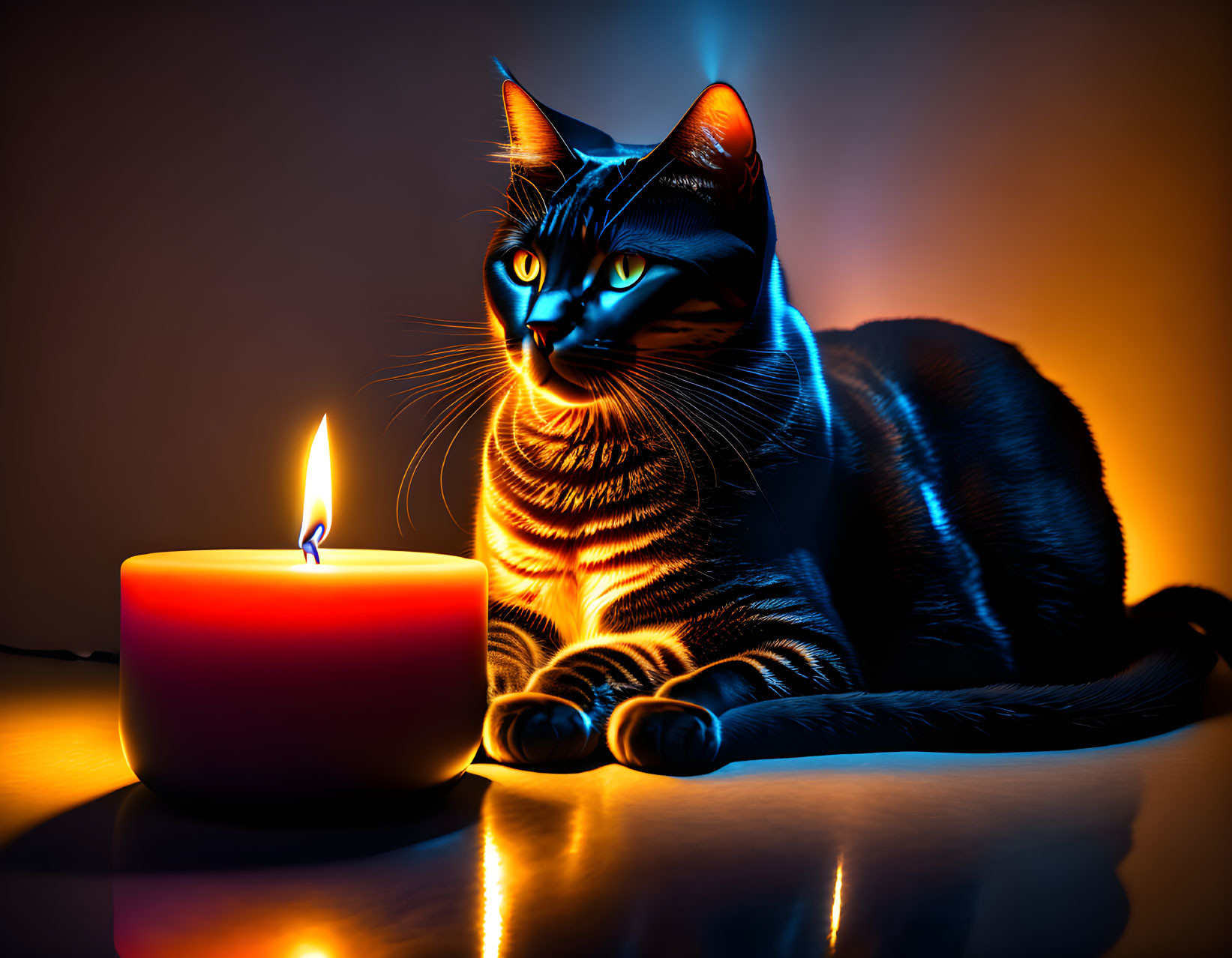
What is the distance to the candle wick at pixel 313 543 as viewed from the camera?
0.62 meters

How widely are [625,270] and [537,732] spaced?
0.38m

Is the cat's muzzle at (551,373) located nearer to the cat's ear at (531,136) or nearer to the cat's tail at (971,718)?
Result: the cat's ear at (531,136)

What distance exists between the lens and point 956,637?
0.89m

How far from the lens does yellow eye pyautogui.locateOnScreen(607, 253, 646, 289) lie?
0.81 meters

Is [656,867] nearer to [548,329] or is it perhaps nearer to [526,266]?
[548,329]

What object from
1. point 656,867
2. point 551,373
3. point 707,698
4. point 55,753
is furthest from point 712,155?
point 55,753

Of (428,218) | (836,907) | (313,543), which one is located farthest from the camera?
(428,218)

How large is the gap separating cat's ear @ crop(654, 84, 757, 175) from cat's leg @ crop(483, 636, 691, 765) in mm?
397

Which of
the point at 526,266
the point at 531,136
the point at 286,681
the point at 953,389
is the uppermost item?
the point at 531,136

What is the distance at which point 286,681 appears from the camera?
0.53m

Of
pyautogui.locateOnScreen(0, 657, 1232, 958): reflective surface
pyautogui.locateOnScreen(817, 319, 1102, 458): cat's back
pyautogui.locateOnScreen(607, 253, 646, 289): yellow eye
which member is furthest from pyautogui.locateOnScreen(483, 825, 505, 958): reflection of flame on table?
pyautogui.locateOnScreen(817, 319, 1102, 458): cat's back

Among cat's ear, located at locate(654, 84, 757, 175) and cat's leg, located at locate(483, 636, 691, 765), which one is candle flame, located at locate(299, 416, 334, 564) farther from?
cat's ear, located at locate(654, 84, 757, 175)

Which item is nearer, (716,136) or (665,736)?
(665,736)

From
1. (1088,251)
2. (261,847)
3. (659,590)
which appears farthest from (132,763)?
(1088,251)
